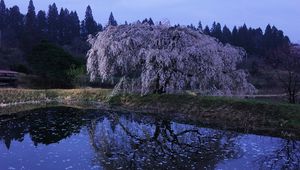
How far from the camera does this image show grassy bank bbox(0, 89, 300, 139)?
2067 centimetres

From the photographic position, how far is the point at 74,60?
48.0 metres

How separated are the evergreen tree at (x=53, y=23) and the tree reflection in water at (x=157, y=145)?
62.7 m

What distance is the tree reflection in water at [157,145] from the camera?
13586 millimetres

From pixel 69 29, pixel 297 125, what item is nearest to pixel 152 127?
pixel 297 125

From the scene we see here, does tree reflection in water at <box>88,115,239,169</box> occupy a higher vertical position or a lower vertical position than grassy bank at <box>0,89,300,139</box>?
lower

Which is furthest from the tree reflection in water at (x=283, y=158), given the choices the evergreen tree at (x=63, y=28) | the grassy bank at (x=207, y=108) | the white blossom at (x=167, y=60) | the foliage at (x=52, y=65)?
the evergreen tree at (x=63, y=28)

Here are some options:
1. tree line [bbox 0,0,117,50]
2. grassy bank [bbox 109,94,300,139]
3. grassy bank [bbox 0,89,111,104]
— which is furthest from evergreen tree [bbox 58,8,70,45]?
grassy bank [bbox 109,94,300,139]

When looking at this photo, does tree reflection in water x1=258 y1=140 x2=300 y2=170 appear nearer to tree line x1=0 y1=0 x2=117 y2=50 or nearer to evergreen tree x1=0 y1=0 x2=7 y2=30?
tree line x1=0 y1=0 x2=117 y2=50

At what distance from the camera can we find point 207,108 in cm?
2441

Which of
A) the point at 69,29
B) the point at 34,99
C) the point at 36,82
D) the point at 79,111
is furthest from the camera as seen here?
the point at 69,29

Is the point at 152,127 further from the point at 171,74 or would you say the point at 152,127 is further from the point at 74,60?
the point at 74,60

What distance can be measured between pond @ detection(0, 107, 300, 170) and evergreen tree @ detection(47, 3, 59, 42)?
61.4m

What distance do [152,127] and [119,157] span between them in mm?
6746

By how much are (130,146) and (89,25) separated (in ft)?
269
